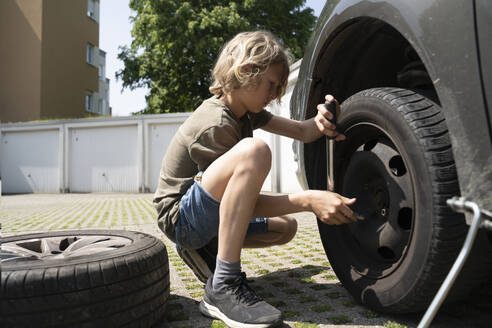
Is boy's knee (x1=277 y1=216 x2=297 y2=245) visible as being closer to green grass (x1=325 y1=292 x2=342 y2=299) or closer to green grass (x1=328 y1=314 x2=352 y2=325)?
green grass (x1=325 y1=292 x2=342 y2=299)

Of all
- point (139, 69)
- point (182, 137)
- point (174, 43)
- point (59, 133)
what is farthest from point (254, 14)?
point (182, 137)

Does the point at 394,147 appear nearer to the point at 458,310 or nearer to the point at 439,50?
the point at 439,50

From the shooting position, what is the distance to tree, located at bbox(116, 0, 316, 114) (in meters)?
16.8

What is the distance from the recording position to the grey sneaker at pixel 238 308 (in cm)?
150

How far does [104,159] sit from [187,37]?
253 inches

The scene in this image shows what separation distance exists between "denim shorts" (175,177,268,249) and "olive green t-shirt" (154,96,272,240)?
0.05m

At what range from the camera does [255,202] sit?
166 cm

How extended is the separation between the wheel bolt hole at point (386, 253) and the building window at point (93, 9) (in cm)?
2469

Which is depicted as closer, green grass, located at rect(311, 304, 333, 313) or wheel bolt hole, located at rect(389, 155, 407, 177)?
wheel bolt hole, located at rect(389, 155, 407, 177)

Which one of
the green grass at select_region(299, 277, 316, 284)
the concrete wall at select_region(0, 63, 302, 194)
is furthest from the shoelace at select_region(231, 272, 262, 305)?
the concrete wall at select_region(0, 63, 302, 194)

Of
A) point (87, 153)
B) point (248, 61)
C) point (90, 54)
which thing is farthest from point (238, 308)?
point (90, 54)

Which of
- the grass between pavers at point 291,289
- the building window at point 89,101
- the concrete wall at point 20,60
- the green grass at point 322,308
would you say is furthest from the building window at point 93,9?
the green grass at point 322,308

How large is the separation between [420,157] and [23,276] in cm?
→ 134

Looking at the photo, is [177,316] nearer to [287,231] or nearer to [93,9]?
[287,231]
